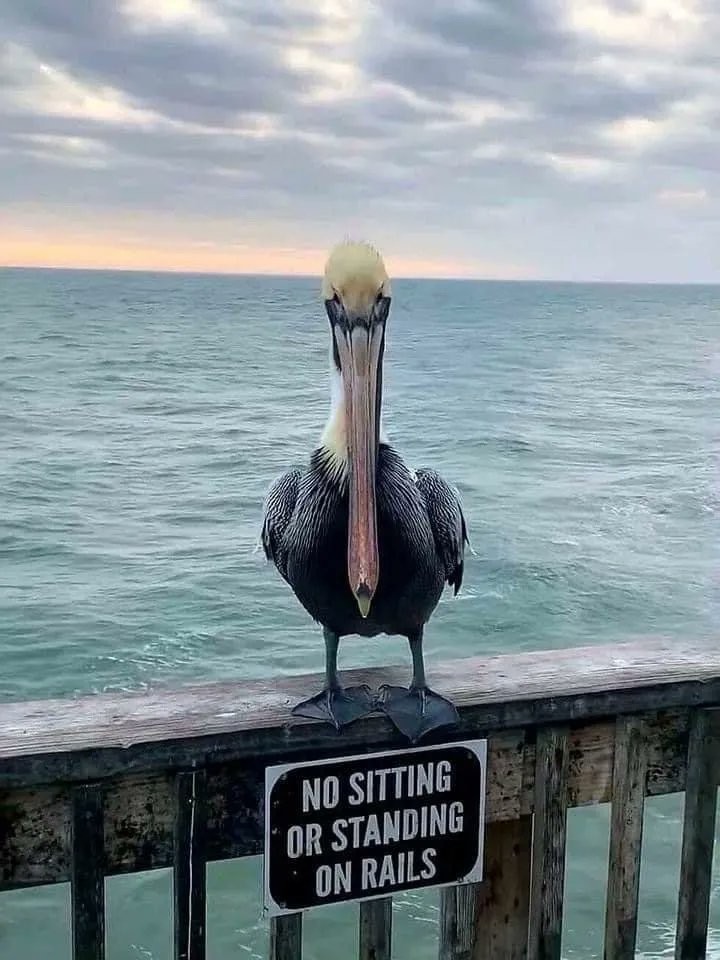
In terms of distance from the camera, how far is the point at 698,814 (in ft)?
7.61

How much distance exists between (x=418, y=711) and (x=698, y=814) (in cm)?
68

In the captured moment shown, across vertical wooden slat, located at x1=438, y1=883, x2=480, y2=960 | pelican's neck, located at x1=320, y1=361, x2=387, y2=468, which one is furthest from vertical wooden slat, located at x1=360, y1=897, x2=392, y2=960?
pelican's neck, located at x1=320, y1=361, x2=387, y2=468

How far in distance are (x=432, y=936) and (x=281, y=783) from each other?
4.32 m

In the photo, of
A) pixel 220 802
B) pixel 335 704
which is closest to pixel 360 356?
pixel 335 704

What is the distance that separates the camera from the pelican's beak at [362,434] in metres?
2.02

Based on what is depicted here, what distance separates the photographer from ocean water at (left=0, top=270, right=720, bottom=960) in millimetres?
6371

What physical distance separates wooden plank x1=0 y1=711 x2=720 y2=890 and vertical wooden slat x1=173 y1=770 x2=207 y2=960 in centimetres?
2

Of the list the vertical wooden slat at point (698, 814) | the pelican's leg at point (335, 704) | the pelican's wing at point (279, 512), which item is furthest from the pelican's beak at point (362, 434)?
the vertical wooden slat at point (698, 814)

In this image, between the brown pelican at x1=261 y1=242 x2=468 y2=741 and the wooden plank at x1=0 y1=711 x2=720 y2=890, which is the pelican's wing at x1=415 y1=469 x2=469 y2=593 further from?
the wooden plank at x1=0 y1=711 x2=720 y2=890

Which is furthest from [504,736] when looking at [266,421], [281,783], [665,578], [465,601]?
[266,421]

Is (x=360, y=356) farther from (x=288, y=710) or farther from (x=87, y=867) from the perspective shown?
(x=87, y=867)

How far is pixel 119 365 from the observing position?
40.3 m

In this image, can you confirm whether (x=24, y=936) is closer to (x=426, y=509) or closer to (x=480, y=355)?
(x=426, y=509)

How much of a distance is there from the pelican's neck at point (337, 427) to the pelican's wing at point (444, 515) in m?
0.18
